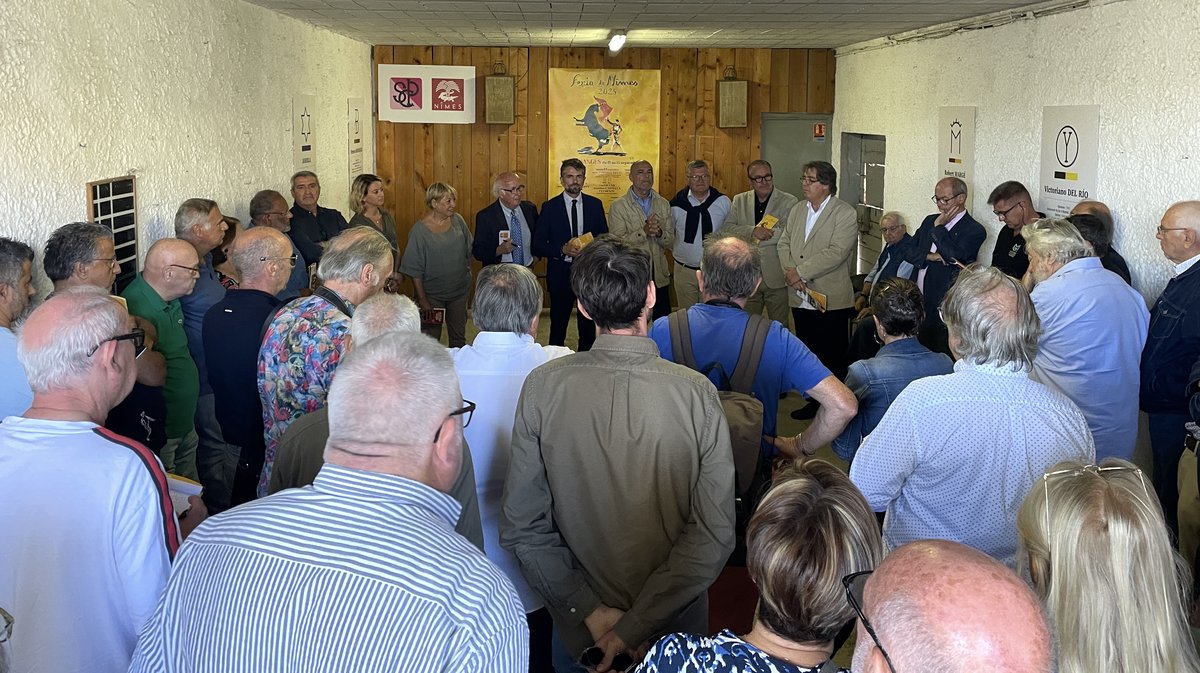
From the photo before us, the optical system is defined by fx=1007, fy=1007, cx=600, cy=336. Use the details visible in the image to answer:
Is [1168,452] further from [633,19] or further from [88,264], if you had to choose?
[633,19]

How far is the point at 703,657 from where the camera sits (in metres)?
1.67

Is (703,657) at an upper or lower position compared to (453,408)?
lower

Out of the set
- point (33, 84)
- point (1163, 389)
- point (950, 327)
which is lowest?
point (1163, 389)

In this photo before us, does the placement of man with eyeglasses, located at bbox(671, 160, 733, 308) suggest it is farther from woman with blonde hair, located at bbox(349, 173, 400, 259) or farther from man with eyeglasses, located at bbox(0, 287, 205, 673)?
man with eyeglasses, located at bbox(0, 287, 205, 673)

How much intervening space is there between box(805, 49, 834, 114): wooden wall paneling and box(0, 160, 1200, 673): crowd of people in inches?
244

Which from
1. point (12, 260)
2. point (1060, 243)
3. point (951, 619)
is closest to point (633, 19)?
point (1060, 243)

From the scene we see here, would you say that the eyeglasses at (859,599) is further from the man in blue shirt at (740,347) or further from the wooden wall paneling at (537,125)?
the wooden wall paneling at (537,125)

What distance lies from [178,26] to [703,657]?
4.87m

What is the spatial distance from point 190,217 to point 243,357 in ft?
5.70

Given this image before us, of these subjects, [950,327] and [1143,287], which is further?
[1143,287]

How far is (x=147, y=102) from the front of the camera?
193 inches

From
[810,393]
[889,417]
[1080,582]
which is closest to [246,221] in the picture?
[810,393]

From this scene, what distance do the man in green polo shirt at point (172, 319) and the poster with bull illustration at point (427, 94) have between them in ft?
20.9

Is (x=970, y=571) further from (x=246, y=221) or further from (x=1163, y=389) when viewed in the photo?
(x=246, y=221)
